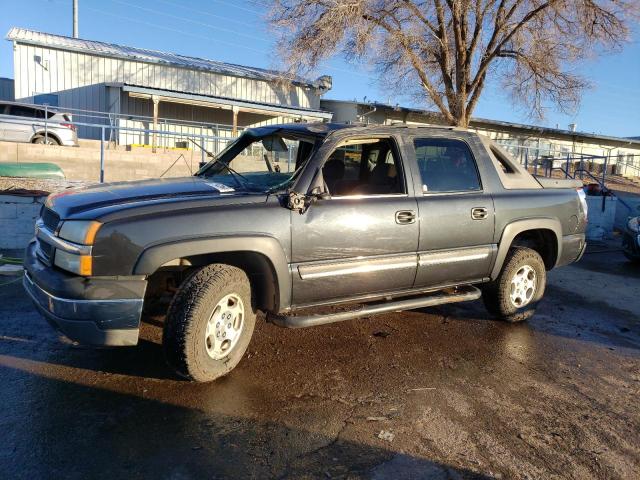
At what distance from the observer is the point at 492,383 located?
3840 mm

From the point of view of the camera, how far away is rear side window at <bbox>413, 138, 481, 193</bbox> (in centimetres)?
441

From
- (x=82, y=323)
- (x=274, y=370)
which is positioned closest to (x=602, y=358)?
(x=274, y=370)

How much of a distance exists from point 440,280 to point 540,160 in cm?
1540

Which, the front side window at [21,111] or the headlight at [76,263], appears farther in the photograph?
the front side window at [21,111]

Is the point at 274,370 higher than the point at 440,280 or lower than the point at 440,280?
lower

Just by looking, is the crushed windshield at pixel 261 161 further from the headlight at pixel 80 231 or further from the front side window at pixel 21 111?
the front side window at pixel 21 111

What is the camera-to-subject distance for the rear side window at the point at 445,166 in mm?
4406

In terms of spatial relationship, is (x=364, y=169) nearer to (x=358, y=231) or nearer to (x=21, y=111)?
(x=358, y=231)

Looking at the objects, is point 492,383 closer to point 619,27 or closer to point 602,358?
point 602,358

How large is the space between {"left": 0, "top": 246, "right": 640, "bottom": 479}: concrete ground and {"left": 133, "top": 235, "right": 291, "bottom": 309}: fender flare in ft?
2.41

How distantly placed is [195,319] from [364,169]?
2.08 m

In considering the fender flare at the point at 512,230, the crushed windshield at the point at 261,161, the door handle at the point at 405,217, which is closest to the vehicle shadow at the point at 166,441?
the crushed windshield at the point at 261,161

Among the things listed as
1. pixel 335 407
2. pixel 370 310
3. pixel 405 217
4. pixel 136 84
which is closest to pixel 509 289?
pixel 405 217

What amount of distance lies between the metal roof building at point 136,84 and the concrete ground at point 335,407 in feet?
Result: 54.8
